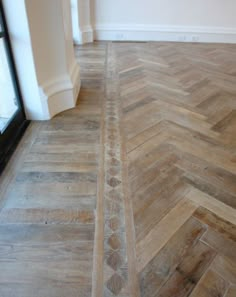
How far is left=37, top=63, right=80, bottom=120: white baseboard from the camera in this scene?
2080 mm

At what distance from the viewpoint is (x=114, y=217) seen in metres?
1.30

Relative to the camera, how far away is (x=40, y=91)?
202cm

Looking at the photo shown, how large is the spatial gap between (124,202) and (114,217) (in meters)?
0.12

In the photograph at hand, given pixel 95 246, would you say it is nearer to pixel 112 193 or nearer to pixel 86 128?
pixel 112 193

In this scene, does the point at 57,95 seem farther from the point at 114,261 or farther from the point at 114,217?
the point at 114,261

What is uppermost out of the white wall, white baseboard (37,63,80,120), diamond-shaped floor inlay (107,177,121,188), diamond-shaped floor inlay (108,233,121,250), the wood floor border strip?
the white wall

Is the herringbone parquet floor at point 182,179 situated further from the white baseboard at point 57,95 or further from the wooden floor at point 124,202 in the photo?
the white baseboard at point 57,95

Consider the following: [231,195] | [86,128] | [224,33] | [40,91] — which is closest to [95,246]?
[231,195]

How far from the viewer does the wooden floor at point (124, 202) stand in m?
1.03

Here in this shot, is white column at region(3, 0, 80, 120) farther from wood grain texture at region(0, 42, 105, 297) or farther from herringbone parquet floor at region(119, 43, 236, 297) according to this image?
herringbone parquet floor at region(119, 43, 236, 297)

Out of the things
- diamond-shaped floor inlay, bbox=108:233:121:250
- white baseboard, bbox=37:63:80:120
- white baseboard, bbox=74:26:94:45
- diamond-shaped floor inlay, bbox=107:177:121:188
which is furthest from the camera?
white baseboard, bbox=74:26:94:45

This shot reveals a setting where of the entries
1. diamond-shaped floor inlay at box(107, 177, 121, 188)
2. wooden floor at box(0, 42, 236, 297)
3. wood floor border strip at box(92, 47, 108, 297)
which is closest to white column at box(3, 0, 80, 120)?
wooden floor at box(0, 42, 236, 297)

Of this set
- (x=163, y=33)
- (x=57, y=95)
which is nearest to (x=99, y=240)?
(x=57, y=95)

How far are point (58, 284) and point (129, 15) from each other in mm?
5245
